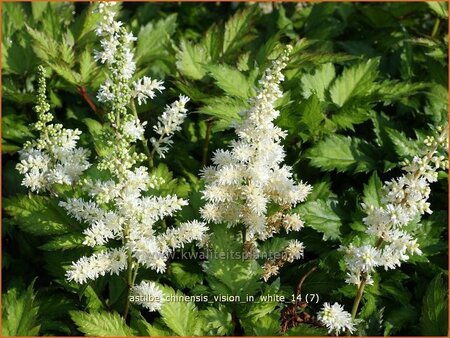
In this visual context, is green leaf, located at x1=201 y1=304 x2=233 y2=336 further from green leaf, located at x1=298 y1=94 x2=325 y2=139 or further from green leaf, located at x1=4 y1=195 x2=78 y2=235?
green leaf, located at x1=298 y1=94 x2=325 y2=139

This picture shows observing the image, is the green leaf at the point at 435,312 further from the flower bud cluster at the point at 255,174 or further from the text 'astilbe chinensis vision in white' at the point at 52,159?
the text 'astilbe chinensis vision in white' at the point at 52,159

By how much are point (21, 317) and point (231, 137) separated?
134cm

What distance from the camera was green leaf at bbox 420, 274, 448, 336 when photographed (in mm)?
2436

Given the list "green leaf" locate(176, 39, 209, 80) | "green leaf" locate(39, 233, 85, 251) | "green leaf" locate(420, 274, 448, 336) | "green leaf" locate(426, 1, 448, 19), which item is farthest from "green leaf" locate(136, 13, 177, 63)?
"green leaf" locate(420, 274, 448, 336)

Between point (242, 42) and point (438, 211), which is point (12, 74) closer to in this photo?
point (242, 42)

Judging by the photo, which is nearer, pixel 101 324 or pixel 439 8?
pixel 101 324

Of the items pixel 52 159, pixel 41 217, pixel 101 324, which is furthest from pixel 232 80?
pixel 101 324

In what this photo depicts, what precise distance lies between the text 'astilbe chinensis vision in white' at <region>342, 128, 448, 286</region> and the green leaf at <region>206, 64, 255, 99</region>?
3.28 feet

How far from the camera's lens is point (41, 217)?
2.66 meters

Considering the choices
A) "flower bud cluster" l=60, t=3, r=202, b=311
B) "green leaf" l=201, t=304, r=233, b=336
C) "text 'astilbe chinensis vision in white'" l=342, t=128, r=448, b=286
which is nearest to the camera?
"text 'astilbe chinensis vision in white'" l=342, t=128, r=448, b=286

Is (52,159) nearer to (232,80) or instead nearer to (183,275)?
(183,275)

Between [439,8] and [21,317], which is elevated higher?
[439,8]

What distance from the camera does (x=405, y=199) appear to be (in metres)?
2.08

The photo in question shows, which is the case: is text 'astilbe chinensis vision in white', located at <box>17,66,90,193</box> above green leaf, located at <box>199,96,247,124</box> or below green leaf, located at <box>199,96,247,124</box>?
below
